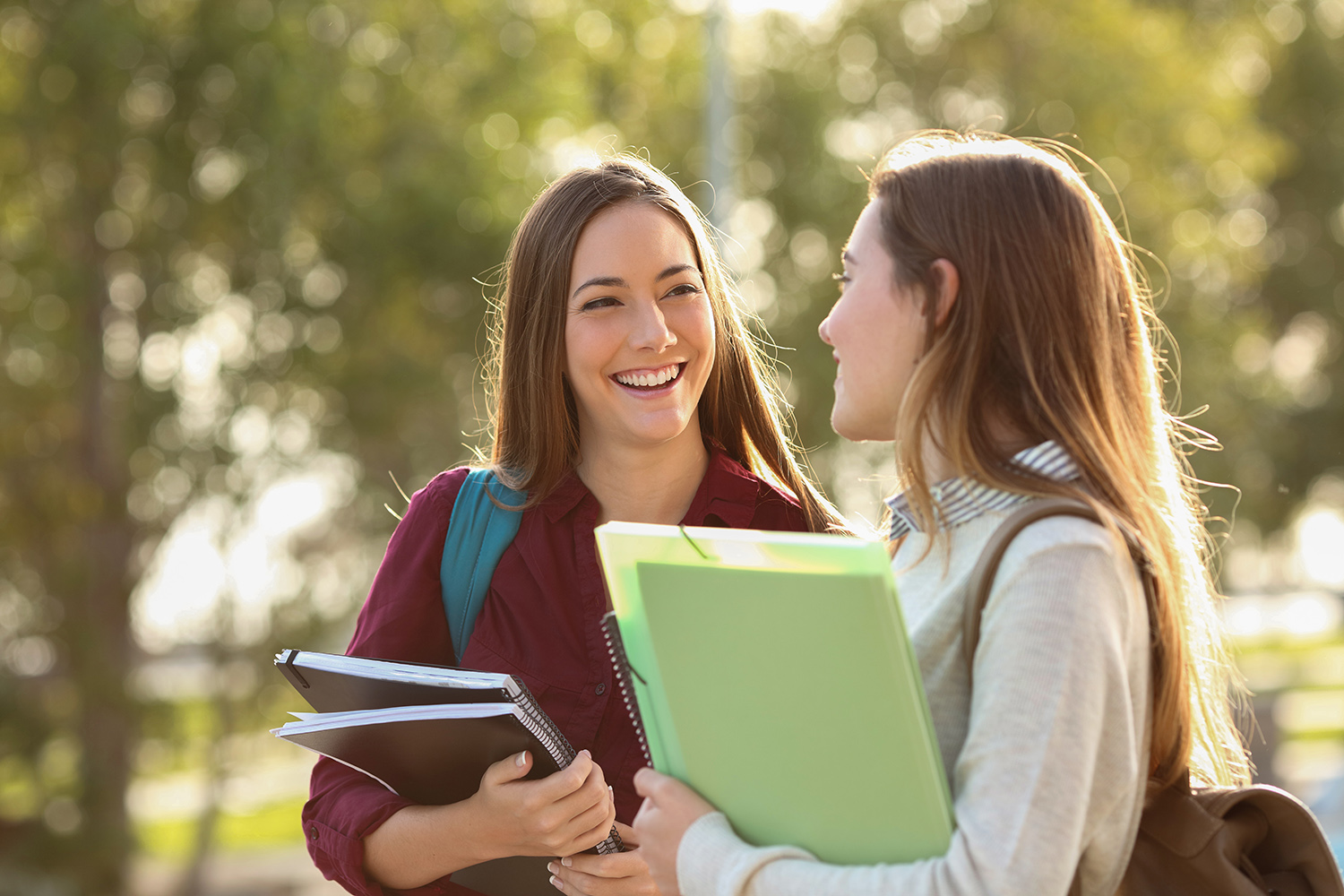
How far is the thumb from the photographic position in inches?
77.4

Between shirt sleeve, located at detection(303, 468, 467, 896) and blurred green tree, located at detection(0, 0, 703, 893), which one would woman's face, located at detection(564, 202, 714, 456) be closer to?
shirt sleeve, located at detection(303, 468, 467, 896)

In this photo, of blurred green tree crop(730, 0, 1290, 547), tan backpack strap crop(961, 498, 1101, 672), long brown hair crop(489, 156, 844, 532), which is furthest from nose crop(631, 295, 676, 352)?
blurred green tree crop(730, 0, 1290, 547)

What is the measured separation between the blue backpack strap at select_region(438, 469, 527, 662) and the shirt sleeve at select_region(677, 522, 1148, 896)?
107 centimetres

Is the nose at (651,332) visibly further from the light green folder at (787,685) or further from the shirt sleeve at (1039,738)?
the shirt sleeve at (1039,738)

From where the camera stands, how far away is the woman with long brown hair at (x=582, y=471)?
7.54 ft

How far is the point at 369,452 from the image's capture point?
1253cm

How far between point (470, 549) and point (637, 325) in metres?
0.50

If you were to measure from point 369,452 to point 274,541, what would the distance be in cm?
162

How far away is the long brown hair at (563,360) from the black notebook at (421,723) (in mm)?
600

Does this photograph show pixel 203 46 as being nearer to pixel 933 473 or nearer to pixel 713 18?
pixel 713 18

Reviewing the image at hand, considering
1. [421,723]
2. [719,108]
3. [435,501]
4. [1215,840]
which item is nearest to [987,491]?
[1215,840]

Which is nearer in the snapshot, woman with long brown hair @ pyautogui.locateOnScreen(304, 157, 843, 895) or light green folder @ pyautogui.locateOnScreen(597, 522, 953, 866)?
light green folder @ pyautogui.locateOnScreen(597, 522, 953, 866)

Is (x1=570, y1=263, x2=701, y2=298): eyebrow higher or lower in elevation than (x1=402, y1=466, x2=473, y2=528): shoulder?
higher

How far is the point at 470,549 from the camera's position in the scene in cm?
247
